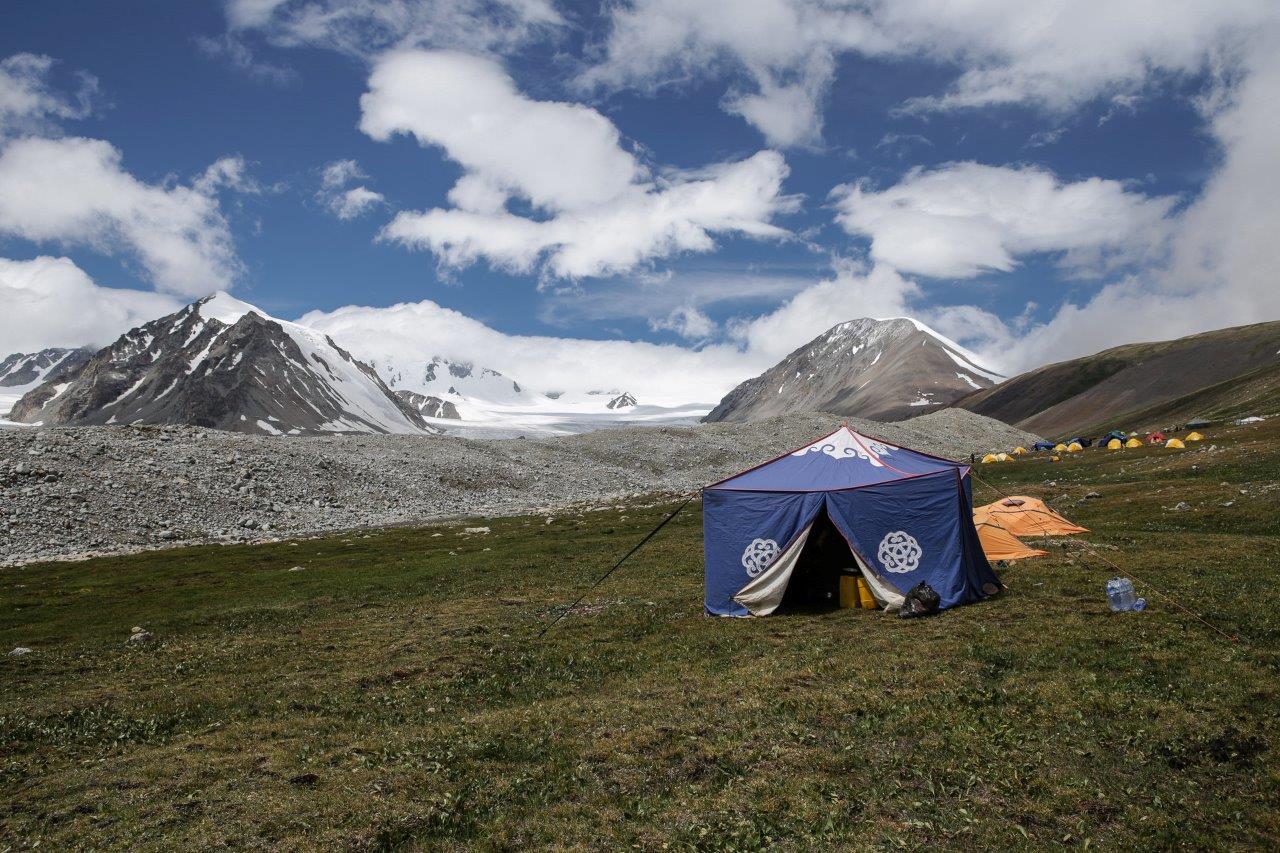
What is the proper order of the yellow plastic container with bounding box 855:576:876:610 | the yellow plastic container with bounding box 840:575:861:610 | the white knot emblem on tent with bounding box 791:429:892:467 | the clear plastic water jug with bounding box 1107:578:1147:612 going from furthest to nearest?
the white knot emblem on tent with bounding box 791:429:892:467
the yellow plastic container with bounding box 840:575:861:610
the yellow plastic container with bounding box 855:576:876:610
the clear plastic water jug with bounding box 1107:578:1147:612

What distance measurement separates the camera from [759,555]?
907 inches

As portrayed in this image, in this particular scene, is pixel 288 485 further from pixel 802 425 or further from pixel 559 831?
pixel 802 425

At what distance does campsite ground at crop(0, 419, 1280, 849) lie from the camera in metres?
9.95

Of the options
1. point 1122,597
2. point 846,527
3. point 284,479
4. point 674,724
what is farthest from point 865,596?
point 284,479

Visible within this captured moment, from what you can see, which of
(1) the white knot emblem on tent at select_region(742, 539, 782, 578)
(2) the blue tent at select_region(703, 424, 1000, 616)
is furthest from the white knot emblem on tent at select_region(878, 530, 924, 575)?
(1) the white knot emblem on tent at select_region(742, 539, 782, 578)

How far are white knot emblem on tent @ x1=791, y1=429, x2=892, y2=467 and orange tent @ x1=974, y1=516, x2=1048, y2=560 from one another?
727 centimetres

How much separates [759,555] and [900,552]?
4.07 m

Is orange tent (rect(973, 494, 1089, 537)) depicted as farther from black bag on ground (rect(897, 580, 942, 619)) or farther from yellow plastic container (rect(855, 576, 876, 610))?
black bag on ground (rect(897, 580, 942, 619))

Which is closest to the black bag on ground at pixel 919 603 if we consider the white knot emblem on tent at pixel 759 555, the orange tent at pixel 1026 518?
the white knot emblem on tent at pixel 759 555

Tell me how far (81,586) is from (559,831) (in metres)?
39.4

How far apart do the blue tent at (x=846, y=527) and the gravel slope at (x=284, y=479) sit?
48.1 meters

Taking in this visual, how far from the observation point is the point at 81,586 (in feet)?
126

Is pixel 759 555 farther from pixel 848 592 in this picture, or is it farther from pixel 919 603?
pixel 919 603

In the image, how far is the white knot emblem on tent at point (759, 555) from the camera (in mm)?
22844
